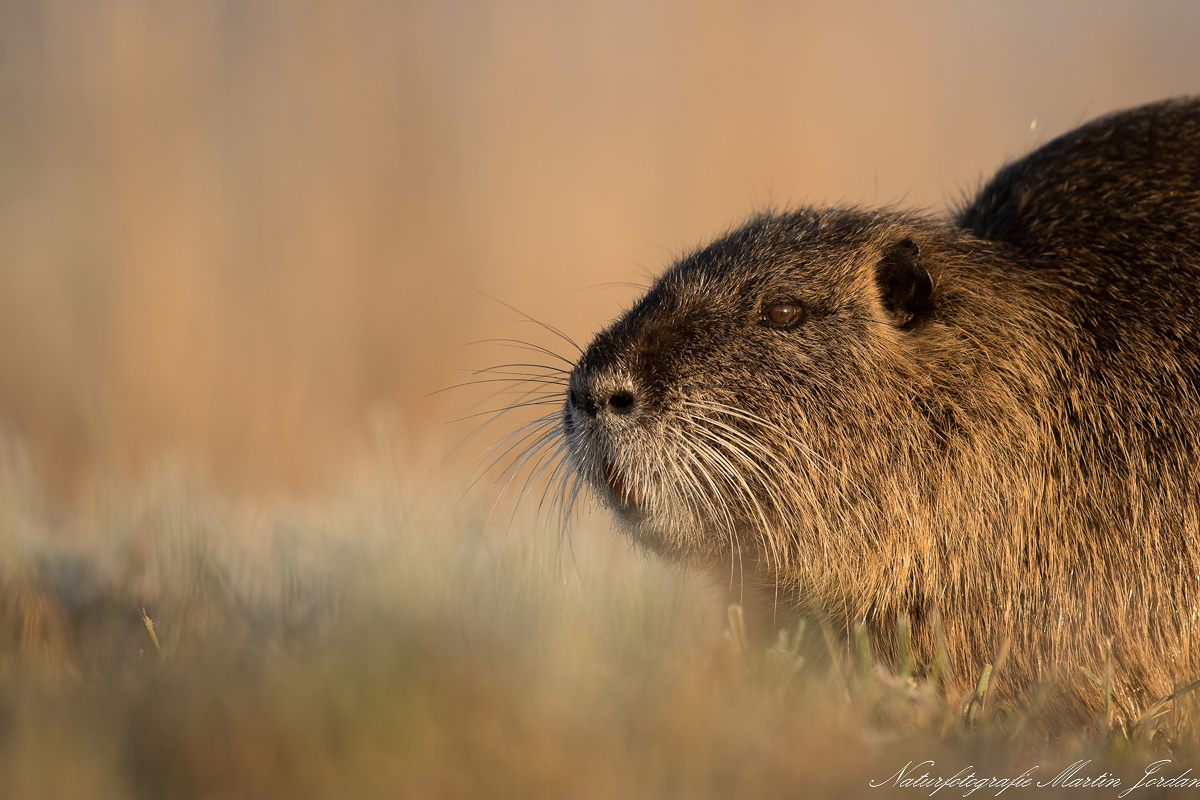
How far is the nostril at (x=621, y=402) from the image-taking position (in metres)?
2.25

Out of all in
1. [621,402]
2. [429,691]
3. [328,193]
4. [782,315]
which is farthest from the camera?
[328,193]

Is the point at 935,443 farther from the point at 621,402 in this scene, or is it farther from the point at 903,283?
the point at 621,402

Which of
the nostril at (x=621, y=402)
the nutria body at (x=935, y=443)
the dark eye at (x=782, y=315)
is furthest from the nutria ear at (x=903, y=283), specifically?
the nostril at (x=621, y=402)

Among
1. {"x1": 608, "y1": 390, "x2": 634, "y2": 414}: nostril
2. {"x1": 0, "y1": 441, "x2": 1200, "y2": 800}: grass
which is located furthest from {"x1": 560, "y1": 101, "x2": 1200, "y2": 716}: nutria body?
{"x1": 0, "y1": 441, "x2": 1200, "y2": 800}: grass

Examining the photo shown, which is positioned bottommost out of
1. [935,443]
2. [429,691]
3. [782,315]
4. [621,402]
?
[429,691]

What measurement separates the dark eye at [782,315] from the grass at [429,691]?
26.8 inches

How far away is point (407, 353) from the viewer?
641 centimetres

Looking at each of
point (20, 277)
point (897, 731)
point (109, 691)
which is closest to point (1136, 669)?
point (897, 731)

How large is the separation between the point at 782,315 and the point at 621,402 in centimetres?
50

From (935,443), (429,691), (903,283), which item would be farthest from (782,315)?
(429,691)

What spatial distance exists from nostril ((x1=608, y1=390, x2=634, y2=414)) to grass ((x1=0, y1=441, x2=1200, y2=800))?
0.43 meters

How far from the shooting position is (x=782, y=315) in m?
2.49

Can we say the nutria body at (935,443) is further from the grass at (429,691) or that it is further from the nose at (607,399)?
the grass at (429,691)

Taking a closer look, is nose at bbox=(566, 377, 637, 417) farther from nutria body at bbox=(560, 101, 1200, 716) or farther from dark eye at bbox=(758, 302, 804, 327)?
dark eye at bbox=(758, 302, 804, 327)
